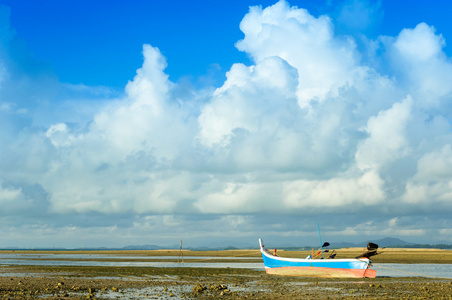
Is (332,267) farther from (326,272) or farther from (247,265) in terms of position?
(247,265)

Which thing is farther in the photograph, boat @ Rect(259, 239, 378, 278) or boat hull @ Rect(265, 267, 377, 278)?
boat @ Rect(259, 239, 378, 278)

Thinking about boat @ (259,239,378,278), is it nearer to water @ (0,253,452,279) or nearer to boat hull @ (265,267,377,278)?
boat hull @ (265,267,377,278)

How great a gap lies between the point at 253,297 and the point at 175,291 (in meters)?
7.38

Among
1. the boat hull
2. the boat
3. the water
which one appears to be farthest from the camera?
the water

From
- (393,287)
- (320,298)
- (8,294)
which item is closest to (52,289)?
(8,294)

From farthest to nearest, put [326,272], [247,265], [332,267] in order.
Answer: [247,265] → [326,272] → [332,267]

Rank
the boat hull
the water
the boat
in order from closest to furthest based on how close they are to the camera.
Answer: the boat hull, the boat, the water

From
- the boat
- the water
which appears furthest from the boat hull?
the water

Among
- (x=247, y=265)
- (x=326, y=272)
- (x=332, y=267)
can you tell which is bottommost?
(x=247, y=265)

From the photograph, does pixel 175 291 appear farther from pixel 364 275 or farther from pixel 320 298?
pixel 364 275

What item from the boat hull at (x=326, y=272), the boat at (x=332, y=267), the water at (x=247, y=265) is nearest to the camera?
the boat hull at (x=326, y=272)

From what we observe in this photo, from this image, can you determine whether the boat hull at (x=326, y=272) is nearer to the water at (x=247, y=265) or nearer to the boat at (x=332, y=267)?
the boat at (x=332, y=267)

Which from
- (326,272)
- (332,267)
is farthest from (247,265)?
(332,267)

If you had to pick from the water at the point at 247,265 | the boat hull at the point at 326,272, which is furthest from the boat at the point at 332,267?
the water at the point at 247,265
